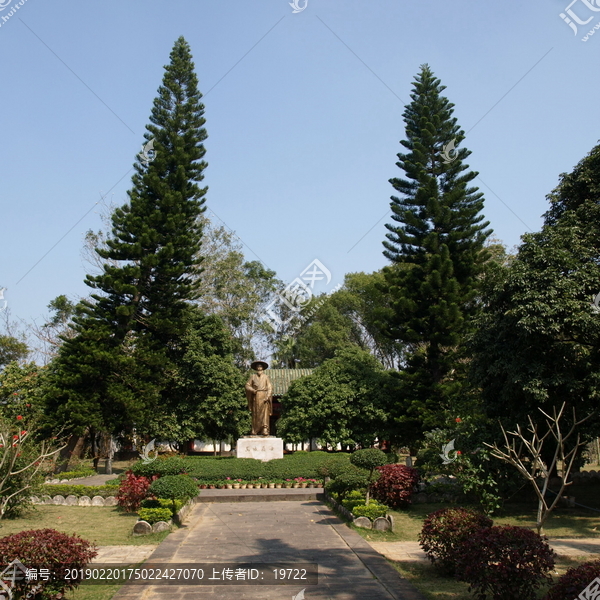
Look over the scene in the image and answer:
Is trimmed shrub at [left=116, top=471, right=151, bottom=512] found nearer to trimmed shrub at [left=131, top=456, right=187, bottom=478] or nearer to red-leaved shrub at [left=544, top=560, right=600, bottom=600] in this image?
trimmed shrub at [left=131, top=456, right=187, bottom=478]

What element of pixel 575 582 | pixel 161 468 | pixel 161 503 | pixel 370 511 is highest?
pixel 161 468

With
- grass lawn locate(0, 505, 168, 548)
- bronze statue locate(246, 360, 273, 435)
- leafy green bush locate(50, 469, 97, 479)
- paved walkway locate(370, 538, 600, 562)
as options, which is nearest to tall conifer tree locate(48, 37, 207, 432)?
leafy green bush locate(50, 469, 97, 479)

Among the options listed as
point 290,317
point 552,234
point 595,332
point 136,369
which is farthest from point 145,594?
point 290,317

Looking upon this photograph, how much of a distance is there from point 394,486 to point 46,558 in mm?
6031

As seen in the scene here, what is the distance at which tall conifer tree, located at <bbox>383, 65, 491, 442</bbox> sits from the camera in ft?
49.4

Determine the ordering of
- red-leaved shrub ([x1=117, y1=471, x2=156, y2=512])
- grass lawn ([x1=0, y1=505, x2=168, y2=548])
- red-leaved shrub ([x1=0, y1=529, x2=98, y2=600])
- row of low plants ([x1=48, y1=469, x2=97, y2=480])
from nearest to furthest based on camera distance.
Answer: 1. red-leaved shrub ([x1=0, y1=529, x2=98, y2=600])
2. grass lawn ([x1=0, y1=505, x2=168, y2=548])
3. red-leaved shrub ([x1=117, y1=471, x2=156, y2=512])
4. row of low plants ([x1=48, y1=469, x2=97, y2=480])

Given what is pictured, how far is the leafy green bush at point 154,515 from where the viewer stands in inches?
263

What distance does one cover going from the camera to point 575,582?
2887 millimetres

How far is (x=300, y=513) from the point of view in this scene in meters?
8.50

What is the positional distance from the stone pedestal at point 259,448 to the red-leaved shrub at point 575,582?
10.6m

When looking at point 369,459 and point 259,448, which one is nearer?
point 369,459

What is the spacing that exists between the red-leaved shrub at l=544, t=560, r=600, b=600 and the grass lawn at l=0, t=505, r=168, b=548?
453cm

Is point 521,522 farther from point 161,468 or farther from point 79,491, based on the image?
point 79,491

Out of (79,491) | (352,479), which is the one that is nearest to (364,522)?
(352,479)
